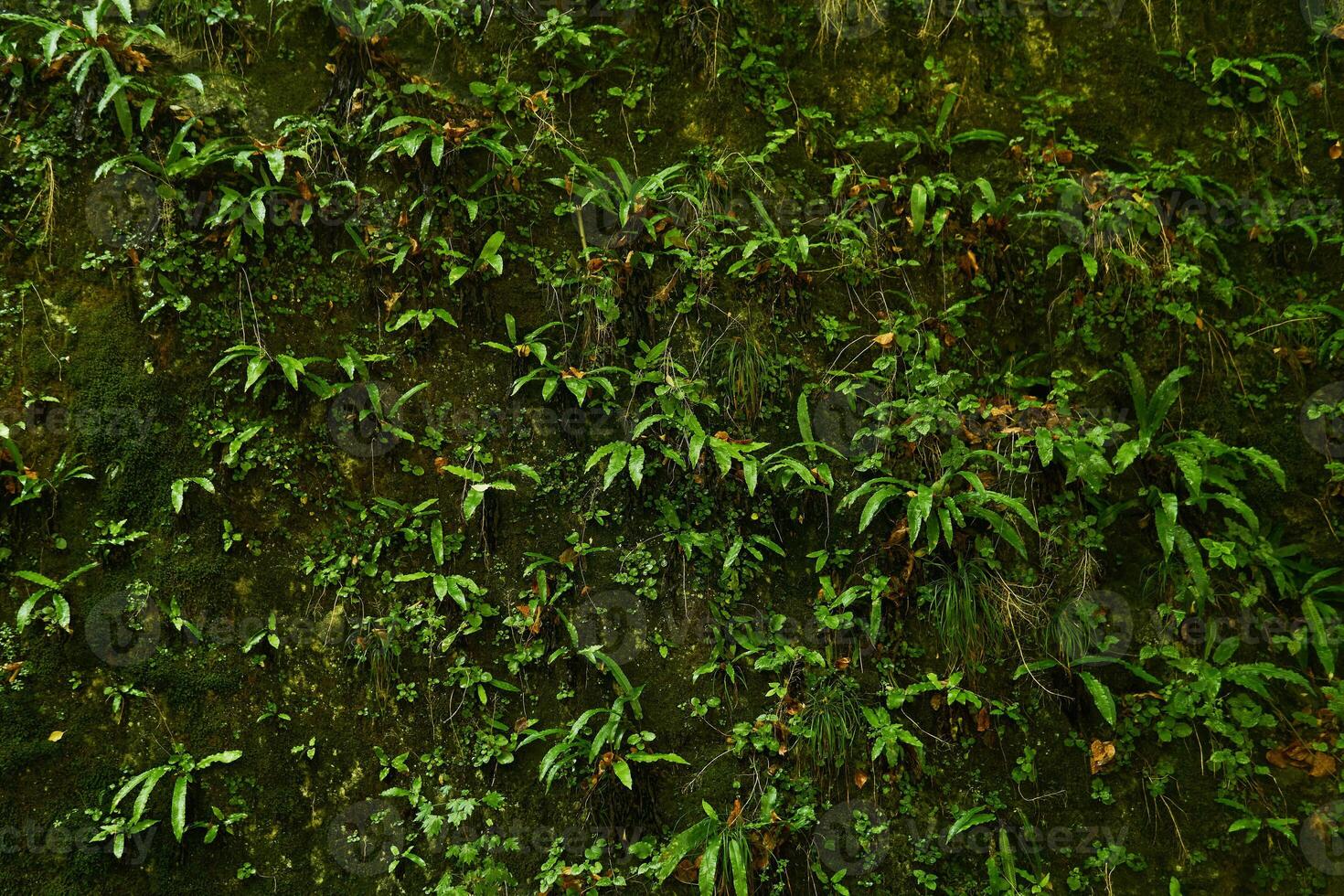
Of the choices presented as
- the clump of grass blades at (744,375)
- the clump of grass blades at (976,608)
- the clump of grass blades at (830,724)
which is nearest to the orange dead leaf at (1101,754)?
the clump of grass blades at (976,608)

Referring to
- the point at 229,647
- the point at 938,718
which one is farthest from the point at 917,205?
the point at 229,647

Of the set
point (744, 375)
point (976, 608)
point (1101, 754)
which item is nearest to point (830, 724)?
point (976, 608)

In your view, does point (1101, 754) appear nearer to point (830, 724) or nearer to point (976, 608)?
point (976, 608)

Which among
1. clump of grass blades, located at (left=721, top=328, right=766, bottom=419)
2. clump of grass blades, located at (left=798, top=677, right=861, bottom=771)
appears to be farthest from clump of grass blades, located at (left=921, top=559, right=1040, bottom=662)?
clump of grass blades, located at (left=721, top=328, right=766, bottom=419)

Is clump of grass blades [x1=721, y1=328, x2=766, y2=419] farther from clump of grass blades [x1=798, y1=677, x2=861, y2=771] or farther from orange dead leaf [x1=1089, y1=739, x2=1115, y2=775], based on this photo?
orange dead leaf [x1=1089, y1=739, x2=1115, y2=775]

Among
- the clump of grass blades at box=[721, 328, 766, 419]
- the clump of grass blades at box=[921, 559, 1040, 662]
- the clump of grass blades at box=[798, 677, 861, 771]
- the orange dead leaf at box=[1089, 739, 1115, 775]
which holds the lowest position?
the orange dead leaf at box=[1089, 739, 1115, 775]

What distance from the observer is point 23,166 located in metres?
3.79

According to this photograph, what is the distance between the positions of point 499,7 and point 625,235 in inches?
56.6

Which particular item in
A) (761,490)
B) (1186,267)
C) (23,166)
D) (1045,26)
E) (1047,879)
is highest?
(1045,26)

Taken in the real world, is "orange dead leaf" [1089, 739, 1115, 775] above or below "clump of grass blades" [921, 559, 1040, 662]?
below

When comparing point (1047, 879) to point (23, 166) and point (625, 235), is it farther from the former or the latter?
point (23, 166)

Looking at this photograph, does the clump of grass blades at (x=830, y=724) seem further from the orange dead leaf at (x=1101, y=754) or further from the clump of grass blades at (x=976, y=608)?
the orange dead leaf at (x=1101, y=754)

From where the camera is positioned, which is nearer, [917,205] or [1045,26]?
[917,205]

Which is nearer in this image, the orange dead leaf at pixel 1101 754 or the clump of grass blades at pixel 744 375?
the orange dead leaf at pixel 1101 754
